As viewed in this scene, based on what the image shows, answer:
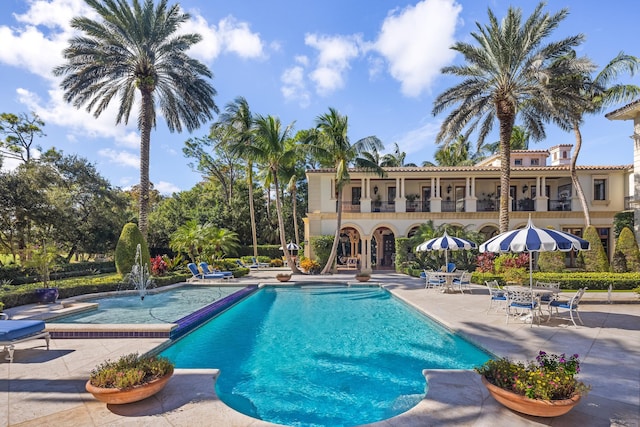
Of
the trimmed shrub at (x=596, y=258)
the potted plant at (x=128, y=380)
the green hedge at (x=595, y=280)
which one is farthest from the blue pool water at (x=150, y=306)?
the trimmed shrub at (x=596, y=258)

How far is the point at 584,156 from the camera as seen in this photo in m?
25.3

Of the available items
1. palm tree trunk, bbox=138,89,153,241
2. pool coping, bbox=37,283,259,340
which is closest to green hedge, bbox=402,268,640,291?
pool coping, bbox=37,283,259,340

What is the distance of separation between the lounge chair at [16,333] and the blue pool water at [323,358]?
8.85 ft

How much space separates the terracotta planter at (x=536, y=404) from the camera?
12.9 ft

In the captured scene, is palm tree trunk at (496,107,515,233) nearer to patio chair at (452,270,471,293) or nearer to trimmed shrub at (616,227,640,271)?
patio chair at (452,270,471,293)

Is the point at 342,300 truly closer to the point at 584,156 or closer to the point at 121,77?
the point at 121,77

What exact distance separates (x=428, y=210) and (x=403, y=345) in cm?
1943

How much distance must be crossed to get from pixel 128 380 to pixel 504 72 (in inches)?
780

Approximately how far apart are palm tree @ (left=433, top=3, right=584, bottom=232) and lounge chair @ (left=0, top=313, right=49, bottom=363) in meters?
19.7

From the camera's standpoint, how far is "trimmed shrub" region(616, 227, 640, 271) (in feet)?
53.3

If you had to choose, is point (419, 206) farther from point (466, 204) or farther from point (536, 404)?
point (536, 404)

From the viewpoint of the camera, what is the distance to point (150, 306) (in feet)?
39.4

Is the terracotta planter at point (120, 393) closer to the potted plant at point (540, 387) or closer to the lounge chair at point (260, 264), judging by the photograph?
the potted plant at point (540, 387)

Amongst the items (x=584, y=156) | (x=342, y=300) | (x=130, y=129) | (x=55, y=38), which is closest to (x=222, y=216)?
(x=130, y=129)
